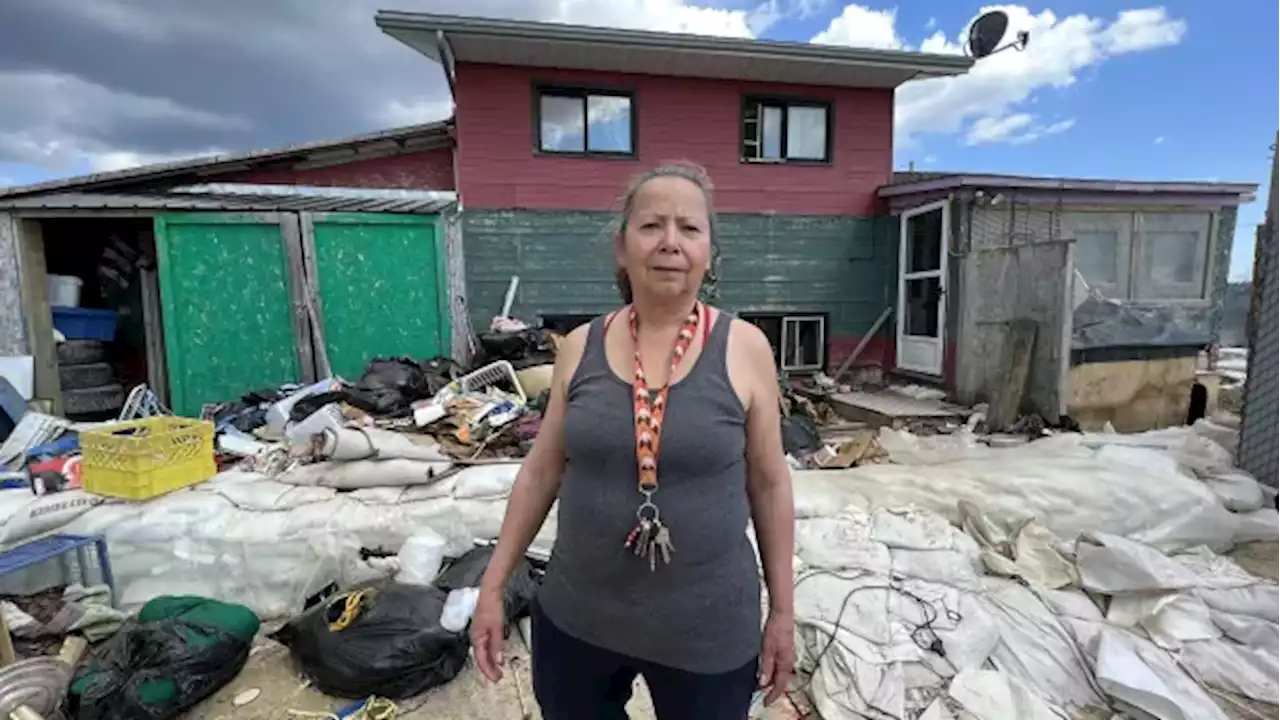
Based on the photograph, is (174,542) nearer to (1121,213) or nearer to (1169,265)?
(1121,213)

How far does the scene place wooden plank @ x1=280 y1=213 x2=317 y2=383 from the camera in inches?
246

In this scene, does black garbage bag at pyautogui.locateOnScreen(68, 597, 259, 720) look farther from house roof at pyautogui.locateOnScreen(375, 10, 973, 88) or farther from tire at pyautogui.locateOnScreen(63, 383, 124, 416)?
house roof at pyautogui.locateOnScreen(375, 10, 973, 88)

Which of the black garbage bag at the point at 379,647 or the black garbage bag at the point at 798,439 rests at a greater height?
the black garbage bag at the point at 798,439

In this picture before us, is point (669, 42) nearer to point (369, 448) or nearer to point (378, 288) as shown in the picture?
point (378, 288)

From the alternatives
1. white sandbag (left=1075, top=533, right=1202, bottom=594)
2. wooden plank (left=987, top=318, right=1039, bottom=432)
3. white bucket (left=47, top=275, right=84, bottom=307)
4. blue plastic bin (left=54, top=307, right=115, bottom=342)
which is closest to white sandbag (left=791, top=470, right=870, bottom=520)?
white sandbag (left=1075, top=533, right=1202, bottom=594)

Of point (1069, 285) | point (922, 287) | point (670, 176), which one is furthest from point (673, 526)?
point (922, 287)

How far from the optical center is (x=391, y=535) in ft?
11.3

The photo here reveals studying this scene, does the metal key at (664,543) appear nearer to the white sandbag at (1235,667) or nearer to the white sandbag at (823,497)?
the white sandbag at (823,497)

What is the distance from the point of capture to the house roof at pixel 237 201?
5547mm

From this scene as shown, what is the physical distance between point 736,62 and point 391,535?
6447 millimetres

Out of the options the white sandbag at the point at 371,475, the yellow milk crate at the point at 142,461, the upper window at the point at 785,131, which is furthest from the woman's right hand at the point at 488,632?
the upper window at the point at 785,131

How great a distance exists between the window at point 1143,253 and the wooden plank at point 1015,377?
7.96 feet

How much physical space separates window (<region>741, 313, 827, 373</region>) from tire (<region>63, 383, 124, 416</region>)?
23.2 feet

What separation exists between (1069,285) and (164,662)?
20.9 ft
